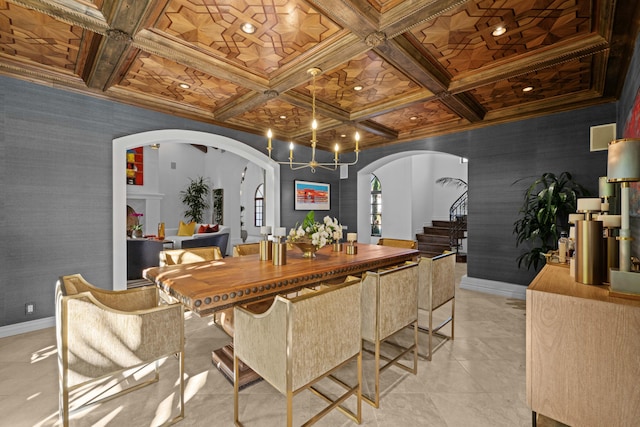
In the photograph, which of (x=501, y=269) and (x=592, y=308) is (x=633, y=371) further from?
(x=501, y=269)

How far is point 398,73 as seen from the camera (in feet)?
9.12

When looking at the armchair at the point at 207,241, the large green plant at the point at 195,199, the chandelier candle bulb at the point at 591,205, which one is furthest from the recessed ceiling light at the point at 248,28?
the large green plant at the point at 195,199

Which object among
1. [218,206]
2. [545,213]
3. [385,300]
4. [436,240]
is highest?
[218,206]

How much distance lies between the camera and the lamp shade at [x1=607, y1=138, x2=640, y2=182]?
3.17 ft

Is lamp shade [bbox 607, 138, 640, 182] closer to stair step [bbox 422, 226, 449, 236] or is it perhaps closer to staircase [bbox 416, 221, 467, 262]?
staircase [bbox 416, 221, 467, 262]

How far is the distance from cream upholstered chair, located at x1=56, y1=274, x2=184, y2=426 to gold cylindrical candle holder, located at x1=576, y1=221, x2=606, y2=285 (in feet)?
6.65

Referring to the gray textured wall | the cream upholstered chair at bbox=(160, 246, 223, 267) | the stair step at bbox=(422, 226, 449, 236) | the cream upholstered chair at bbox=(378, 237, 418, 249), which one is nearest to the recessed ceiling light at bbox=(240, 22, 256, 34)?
the cream upholstered chair at bbox=(160, 246, 223, 267)

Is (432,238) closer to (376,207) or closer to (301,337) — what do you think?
(376,207)

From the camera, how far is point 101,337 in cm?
145

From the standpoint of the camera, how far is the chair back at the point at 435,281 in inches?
93.8

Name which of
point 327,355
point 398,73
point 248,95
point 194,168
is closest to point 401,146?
point 398,73

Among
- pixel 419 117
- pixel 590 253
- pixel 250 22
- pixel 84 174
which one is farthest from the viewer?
pixel 419 117

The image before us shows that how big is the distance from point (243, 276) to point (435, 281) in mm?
1663

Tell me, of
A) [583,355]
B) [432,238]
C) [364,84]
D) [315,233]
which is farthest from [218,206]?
[583,355]
